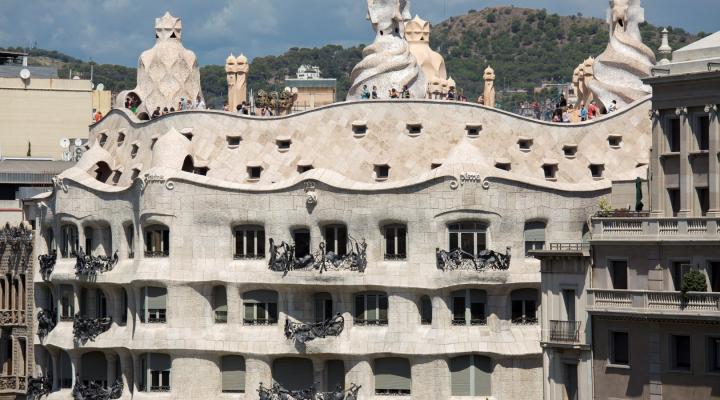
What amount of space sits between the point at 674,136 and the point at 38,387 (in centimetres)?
4326

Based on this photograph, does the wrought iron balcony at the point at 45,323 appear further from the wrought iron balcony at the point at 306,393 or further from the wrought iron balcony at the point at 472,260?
the wrought iron balcony at the point at 472,260

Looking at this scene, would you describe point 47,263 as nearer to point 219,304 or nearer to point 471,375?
point 219,304

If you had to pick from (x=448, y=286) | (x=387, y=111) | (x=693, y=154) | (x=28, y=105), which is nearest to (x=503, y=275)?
(x=448, y=286)

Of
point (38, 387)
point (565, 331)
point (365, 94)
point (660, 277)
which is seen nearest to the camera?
point (660, 277)

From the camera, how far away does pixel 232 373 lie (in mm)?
106750

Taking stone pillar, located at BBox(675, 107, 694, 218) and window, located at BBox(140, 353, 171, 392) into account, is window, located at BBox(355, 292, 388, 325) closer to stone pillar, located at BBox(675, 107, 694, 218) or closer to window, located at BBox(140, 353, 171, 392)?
window, located at BBox(140, 353, 171, 392)

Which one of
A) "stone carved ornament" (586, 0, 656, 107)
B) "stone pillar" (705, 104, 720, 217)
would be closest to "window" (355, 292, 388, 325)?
"stone carved ornament" (586, 0, 656, 107)

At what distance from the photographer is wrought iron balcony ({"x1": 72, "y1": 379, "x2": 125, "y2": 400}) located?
110312 millimetres

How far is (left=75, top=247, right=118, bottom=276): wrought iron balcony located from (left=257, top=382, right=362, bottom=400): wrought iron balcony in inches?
404

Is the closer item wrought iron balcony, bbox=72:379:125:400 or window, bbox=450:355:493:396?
window, bbox=450:355:493:396

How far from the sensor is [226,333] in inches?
4181

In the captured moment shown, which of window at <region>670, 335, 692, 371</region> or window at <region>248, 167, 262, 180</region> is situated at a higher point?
window at <region>248, 167, 262, 180</region>

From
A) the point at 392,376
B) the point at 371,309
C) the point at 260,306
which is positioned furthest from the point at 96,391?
the point at 392,376

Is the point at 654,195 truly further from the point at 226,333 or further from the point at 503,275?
the point at 226,333
